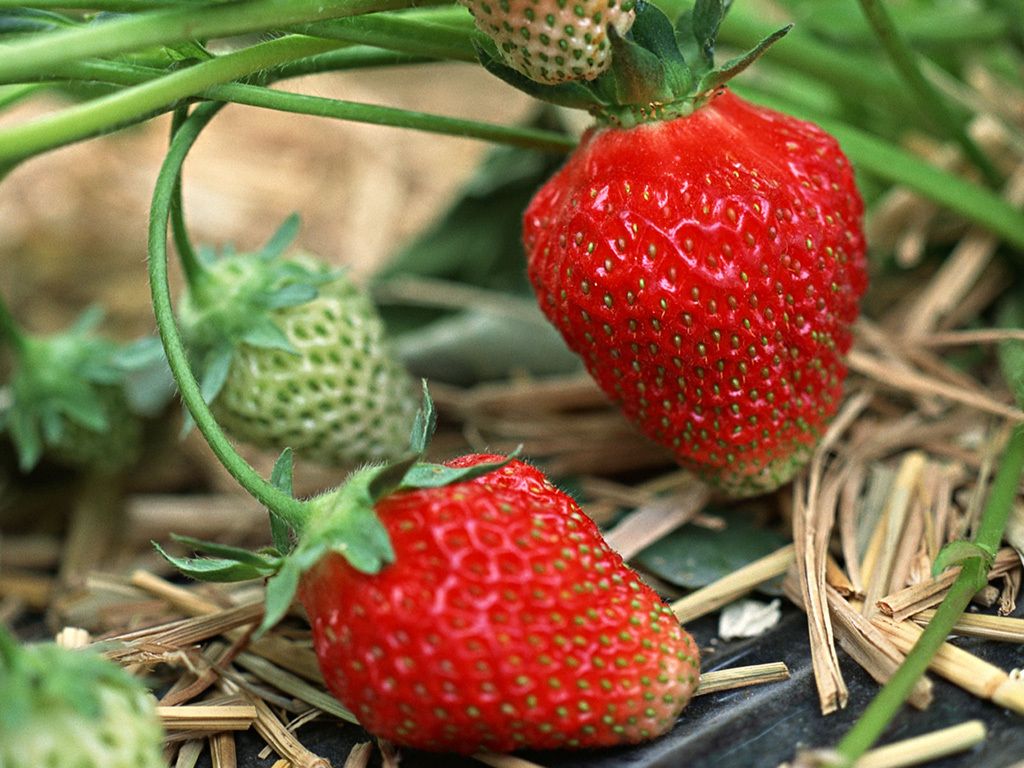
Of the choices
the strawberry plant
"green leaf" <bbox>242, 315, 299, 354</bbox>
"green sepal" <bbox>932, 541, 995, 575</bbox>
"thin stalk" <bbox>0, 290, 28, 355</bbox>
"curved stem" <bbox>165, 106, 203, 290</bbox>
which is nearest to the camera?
the strawberry plant

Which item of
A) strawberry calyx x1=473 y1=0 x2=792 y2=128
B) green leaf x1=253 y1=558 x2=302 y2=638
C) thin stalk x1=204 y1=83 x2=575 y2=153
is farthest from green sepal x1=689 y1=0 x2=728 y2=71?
green leaf x1=253 y1=558 x2=302 y2=638

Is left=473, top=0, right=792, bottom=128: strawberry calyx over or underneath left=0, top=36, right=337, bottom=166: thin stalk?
over

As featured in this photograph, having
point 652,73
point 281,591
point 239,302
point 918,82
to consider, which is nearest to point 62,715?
point 281,591

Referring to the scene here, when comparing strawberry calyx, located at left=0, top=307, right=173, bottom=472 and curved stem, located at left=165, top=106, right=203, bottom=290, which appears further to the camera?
strawberry calyx, located at left=0, top=307, right=173, bottom=472

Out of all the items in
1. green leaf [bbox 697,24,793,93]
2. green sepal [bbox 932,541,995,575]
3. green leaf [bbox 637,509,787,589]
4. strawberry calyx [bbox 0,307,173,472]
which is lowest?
strawberry calyx [bbox 0,307,173,472]

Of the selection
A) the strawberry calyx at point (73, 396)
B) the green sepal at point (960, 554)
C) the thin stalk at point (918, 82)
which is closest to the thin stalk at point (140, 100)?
the strawberry calyx at point (73, 396)

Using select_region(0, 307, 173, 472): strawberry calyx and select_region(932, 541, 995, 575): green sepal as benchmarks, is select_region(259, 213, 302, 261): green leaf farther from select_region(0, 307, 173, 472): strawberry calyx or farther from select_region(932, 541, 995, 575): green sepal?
select_region(932, 541, 995, 575): green sepal

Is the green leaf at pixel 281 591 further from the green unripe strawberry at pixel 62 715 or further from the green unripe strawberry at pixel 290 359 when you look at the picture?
the green unripe strawberry at pixel 290 359
